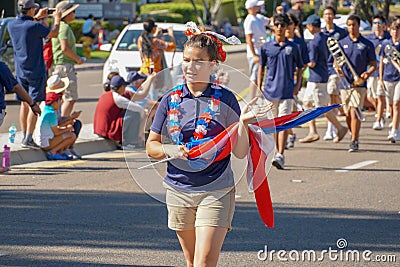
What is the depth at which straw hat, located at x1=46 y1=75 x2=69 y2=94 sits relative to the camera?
12.4 meters

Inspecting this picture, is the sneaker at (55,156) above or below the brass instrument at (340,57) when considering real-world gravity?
below

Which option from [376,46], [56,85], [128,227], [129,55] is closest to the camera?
[128,227]

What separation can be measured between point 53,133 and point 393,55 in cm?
639

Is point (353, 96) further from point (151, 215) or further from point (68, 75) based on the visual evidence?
point (151, 215)

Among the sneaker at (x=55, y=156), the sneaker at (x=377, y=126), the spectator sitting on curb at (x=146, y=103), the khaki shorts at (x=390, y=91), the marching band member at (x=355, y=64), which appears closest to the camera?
the spectator sitting on curb at (x=146, y=103)

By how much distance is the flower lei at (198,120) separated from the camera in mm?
5367

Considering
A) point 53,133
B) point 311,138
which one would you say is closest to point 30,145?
point 53,133

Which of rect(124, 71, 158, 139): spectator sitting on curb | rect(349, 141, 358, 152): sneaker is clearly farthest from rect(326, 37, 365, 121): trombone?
rect(124, 71, 158, 139): spectator sitting on curb

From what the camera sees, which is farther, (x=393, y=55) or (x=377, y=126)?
(x=377, y=126)

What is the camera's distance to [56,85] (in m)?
12.5

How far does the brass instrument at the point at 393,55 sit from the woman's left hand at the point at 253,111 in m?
10.4

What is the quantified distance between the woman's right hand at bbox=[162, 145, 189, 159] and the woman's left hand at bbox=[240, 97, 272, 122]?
379 mm

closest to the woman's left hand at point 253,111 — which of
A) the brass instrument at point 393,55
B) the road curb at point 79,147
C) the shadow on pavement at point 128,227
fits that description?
the shadow on pavement at point 128,227

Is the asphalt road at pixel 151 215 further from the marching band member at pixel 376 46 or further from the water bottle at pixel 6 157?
the marching band member at pixel 376 46
